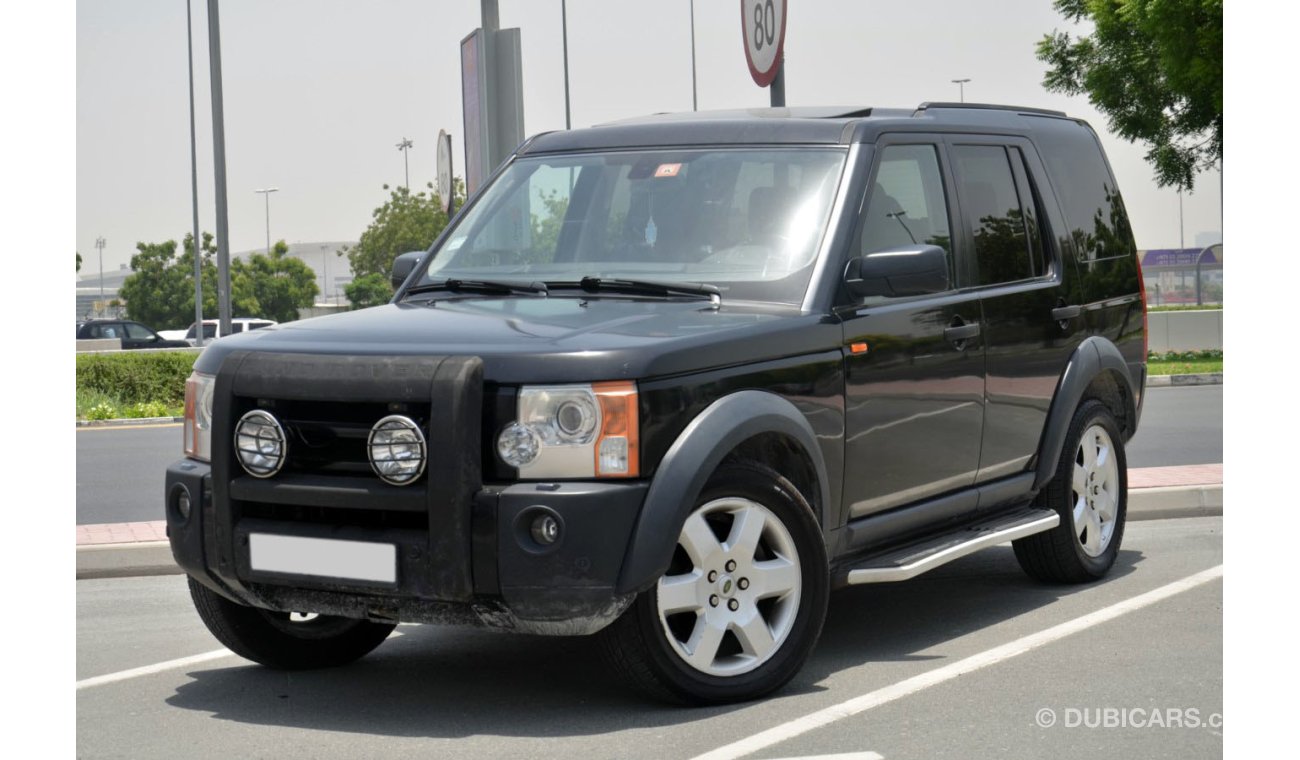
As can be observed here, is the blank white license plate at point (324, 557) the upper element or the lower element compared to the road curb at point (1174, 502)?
upper

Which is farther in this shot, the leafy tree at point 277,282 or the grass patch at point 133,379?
the leafy tree at point 277,282

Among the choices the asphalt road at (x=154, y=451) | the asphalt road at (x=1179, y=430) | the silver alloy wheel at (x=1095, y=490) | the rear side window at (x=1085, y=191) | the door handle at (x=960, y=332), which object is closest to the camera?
the door handle at (x=960, y=332)

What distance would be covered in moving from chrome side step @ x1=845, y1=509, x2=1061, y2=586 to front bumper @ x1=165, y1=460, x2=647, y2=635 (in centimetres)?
128

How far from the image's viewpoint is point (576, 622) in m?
5.07

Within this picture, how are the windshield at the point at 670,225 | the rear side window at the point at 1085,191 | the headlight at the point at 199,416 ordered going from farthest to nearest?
the rear side window at the point at 1085,191 < the windshield at the point at 670,225 < the headlight at the point at 199,416

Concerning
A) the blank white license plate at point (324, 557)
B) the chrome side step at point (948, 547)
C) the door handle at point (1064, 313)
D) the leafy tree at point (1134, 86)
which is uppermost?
the leafy tree at point (1134, 86)

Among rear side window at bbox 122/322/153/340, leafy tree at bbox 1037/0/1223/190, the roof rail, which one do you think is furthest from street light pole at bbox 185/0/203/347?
the roof rail

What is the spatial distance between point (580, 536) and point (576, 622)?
0.92ft

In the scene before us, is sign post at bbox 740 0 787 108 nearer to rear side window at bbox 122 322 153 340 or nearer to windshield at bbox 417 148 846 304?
windshield at bbox 417 148 846 304

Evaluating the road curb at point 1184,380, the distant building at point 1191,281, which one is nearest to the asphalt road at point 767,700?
the road curb at point 1184,380

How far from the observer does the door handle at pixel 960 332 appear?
21.9ft

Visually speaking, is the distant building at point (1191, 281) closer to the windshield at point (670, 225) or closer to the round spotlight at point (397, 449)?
the windshield at point (670, 225)

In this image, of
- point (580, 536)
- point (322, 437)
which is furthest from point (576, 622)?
point (322, 437)

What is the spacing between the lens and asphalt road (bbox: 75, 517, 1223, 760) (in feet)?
16.8
